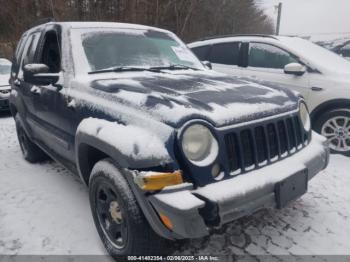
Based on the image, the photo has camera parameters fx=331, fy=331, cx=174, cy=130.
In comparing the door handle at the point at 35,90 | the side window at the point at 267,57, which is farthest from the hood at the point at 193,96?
the side window at the point at 267,57

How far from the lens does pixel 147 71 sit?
3.12m

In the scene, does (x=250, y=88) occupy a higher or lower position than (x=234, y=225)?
higher

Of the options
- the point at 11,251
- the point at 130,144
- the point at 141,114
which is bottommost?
the point at 11,251

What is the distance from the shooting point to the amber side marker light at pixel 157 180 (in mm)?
1930

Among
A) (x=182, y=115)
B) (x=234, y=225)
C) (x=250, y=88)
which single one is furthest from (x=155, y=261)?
(x=250, y=88)

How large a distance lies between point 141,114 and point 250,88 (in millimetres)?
1061

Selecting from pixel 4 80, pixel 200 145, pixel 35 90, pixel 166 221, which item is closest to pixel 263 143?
pixel 200 145

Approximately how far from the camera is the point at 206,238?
2.72 m

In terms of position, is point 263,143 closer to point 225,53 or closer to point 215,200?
point 215,200

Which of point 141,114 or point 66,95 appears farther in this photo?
point 66,95

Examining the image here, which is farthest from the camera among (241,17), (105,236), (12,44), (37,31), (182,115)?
(241,17)

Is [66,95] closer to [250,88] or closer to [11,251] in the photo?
[11,251]

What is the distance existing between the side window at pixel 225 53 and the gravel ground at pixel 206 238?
2553 mm

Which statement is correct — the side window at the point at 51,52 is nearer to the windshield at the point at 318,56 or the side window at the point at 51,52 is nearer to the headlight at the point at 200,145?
the headlight at the point at 200,145
